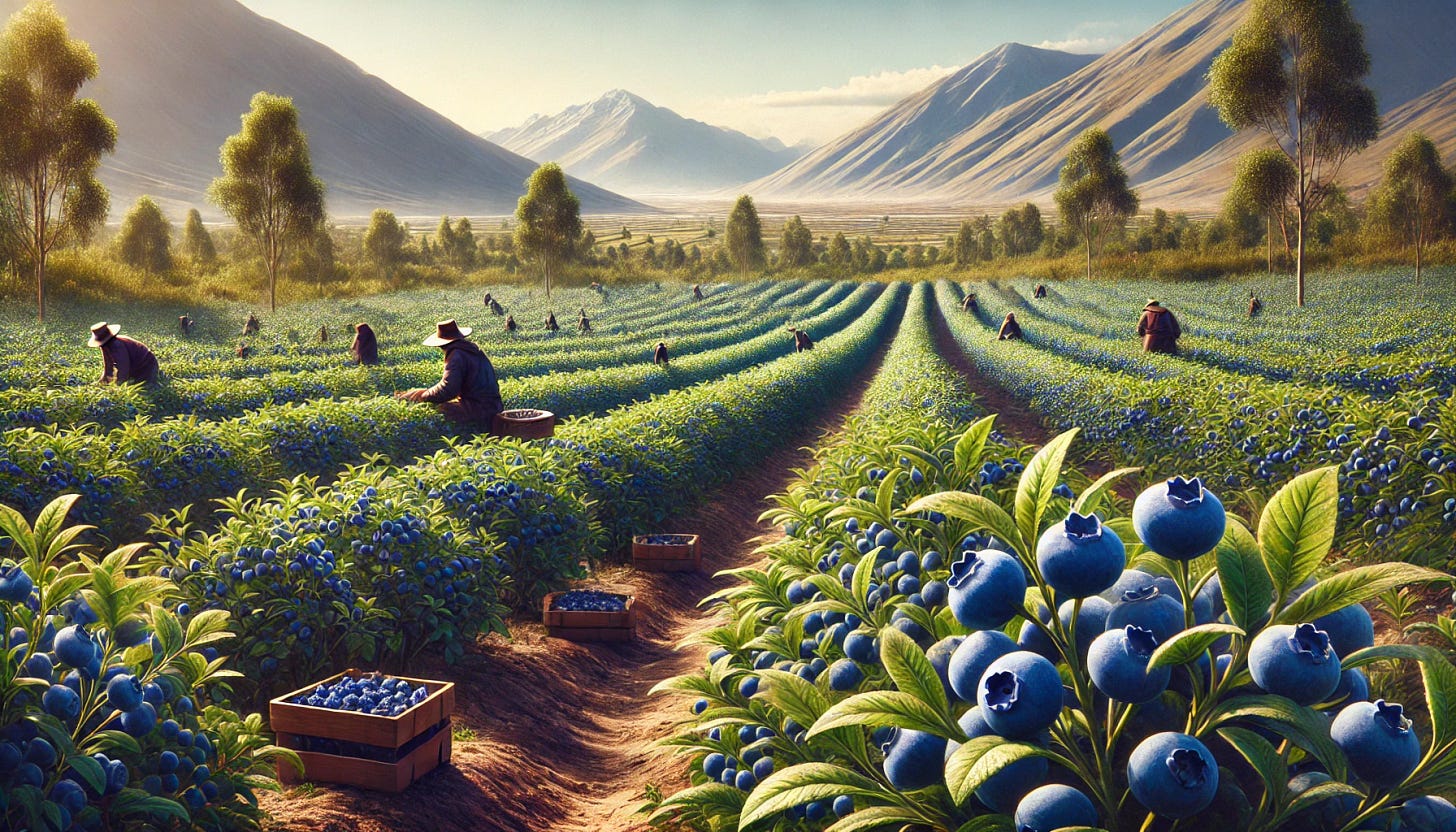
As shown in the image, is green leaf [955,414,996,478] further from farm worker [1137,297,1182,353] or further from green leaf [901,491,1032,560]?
farm worker [1137,297,1182,353]

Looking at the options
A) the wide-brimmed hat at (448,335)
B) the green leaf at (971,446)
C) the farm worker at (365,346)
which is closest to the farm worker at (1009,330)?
the farm worker at (365,346)

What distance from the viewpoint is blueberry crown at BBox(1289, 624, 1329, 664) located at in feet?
4.79

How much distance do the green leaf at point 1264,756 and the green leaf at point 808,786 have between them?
71cm

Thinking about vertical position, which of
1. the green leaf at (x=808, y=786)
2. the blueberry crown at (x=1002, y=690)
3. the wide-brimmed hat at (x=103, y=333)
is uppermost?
the wide-brimmed hat at (x=103, y=333)

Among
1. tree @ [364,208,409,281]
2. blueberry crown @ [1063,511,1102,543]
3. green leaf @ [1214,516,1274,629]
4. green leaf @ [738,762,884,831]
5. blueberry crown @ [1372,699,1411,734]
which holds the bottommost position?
green leaf @ [738,762,884,831]

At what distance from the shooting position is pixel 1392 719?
4.88ft

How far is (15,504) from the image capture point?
6172mm

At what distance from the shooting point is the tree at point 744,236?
81.6m

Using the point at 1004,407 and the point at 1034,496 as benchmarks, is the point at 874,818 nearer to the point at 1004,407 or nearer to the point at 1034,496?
the point at 1034,496

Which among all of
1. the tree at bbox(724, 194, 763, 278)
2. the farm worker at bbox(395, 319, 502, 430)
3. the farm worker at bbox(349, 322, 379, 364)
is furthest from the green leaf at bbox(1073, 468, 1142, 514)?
the tree at bbox(724, 194, 763, 278)

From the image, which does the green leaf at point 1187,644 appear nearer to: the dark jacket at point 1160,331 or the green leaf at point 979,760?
the green leaf at point 979,760

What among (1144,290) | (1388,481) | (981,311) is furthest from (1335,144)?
(1388,481)

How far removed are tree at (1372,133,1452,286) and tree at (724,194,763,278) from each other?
47652mm

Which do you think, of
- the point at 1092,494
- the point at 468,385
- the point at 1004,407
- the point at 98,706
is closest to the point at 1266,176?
the point at 1004,407
